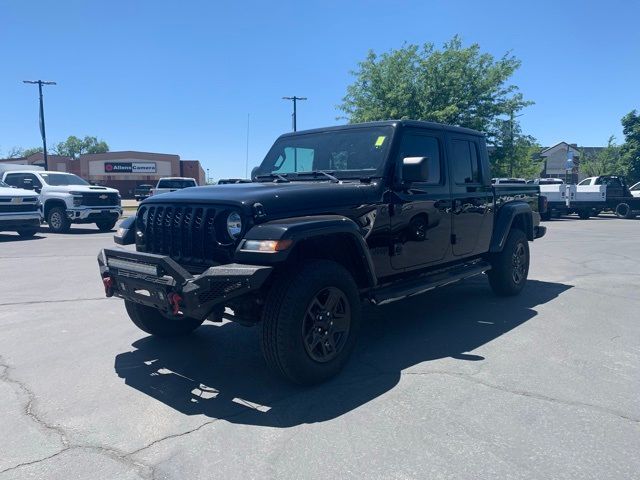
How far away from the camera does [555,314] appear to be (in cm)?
606

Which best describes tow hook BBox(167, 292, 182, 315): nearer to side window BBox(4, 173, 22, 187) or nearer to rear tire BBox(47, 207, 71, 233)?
rear tire BBox(47, 207, 71, 233)

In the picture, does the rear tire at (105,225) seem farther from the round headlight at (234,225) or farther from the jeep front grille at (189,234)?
the round headlight at (234,225)

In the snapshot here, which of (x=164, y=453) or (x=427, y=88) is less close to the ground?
(x=427, y=88)

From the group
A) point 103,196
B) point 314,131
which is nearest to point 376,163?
point 314,131

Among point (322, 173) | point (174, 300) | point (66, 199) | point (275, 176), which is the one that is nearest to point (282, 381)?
point (174, 300)

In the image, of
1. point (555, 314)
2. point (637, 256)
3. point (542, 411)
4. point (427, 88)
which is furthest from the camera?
point (427, 88)

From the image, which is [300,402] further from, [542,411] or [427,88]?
[427,88]

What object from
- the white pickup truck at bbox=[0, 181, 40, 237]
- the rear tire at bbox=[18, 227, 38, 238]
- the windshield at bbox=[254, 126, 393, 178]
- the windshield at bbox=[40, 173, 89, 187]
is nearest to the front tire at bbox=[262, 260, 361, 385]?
the windshield at bbox=[254, 126, 393, 178]

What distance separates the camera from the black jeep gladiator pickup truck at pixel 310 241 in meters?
3.54

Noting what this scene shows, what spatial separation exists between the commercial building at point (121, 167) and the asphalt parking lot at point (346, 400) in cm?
5698

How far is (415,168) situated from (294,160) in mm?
1490

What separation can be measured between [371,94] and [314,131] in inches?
861

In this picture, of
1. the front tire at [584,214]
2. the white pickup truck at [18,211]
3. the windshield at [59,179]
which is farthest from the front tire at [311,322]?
the front tire at [584,214]

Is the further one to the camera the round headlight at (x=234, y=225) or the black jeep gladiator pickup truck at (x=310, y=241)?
the round headlight at (x=234, y=225)
